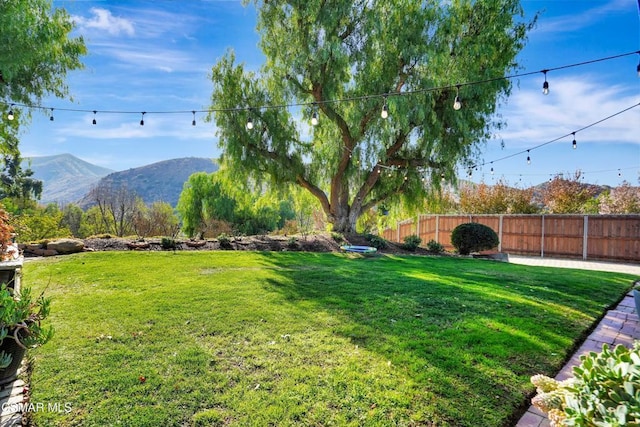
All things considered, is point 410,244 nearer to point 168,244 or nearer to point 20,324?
point 168,244

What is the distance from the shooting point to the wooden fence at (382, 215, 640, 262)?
11539mm

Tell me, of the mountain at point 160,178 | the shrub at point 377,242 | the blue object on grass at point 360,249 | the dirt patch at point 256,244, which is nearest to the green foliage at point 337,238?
the dirt patch at point 256,244

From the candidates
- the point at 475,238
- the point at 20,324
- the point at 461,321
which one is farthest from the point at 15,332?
the point at 475,238


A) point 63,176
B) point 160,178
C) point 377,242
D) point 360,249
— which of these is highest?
point 63,176

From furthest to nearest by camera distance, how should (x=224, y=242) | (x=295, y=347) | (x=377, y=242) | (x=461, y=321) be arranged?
1. (x=377, y=242)
2. (x=224, y=242)
3. (x=461, y=321)
4. (x=295, y=347)

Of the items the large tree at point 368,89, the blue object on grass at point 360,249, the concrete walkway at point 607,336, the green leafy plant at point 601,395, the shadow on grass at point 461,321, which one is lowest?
the concrete walkway at point 607,336

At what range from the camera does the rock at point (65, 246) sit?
23.9ft

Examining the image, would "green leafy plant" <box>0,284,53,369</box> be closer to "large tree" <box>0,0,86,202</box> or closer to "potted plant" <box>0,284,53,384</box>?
"potted plant" <box>0,284,53,384</box>

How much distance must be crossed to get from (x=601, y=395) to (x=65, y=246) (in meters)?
9.04

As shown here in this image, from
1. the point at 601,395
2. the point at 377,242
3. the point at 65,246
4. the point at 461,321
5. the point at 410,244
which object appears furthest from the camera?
the point at 410,244

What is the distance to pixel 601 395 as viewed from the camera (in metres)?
1.43

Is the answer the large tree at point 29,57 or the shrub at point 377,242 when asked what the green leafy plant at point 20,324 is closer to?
the large tree at point 29,57

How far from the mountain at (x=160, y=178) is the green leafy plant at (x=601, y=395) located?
1890 inches

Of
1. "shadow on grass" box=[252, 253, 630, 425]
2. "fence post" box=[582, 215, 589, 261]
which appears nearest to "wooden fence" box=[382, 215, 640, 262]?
"fence post" box=[582, 215, 589, 261]
